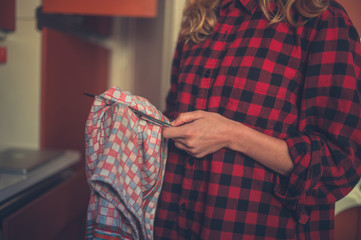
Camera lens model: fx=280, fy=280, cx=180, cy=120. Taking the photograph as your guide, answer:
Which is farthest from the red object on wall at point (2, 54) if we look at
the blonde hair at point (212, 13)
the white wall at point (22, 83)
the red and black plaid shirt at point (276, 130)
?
the red and black plaid shirt at point (276, 130)

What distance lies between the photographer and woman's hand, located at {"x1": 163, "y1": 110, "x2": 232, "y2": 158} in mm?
505

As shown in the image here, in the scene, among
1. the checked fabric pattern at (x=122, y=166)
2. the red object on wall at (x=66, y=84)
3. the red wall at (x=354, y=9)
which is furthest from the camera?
the red object on wall at (x=66, y=84)

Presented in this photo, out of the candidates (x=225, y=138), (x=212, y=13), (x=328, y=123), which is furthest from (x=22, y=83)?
(x=328, y=123)

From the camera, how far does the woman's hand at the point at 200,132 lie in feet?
1.66

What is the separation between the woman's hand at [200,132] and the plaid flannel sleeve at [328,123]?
0.42 feet

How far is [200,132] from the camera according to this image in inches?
19.8

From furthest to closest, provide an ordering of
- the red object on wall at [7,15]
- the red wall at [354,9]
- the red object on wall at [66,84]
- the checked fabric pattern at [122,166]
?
the red object on wall at [66,84], the red object on wall at [7,15], the red wall at [354,9], the checked fabric pattern at [122,166]

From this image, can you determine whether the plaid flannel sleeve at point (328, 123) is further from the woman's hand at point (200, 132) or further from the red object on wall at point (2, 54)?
the red object on wall at point (2, 54)

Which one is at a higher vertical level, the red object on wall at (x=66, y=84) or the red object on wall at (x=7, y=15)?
the red object on wall at (x=7, y=15)

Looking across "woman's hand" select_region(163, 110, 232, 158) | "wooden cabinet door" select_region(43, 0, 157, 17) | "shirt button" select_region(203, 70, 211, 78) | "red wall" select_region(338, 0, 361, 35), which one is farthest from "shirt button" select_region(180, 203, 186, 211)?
"wooden cabinet door" select_region(43, 0, 157, 17)

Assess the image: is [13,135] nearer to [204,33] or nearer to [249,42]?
[204,33]

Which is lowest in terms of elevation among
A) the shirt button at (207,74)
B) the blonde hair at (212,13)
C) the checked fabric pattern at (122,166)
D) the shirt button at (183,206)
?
the shirt button at (183,206)

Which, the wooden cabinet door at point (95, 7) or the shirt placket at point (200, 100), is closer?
the shirt placket at point (200, 100)

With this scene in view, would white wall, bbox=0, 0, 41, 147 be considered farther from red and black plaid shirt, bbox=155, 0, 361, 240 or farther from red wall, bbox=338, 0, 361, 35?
red wall, bbox=338, 0, 361, 35
